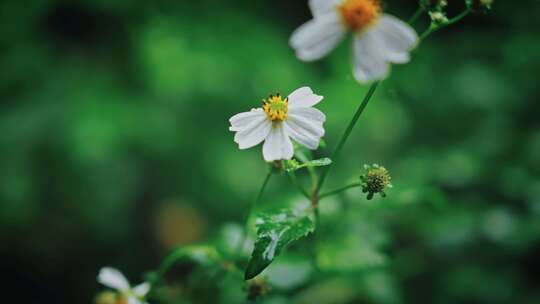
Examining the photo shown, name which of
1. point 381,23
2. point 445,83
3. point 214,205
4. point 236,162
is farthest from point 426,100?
point 381,23

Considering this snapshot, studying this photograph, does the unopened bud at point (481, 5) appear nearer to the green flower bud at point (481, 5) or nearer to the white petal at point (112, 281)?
the green flower bud at point (481, 5)

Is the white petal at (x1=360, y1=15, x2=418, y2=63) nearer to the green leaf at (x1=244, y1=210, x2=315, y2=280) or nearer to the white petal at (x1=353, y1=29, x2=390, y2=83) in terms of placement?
the white petal at (x1=353, y1=29, x2=390, y2=83)

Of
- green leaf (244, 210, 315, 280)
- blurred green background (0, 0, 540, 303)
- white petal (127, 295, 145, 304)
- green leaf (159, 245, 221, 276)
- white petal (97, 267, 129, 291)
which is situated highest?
blurred green background (0, 0, 540, 303)

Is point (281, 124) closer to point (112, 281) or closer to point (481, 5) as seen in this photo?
point (481, 5)

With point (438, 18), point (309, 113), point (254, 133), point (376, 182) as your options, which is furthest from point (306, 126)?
point (438, 18)

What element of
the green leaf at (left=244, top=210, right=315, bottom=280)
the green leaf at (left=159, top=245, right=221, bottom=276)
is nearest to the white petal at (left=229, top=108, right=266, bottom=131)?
the green leaf at (left=244, top=210, right=315, bottom=280)

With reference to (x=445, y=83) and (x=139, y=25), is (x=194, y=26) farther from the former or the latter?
(x=445, y=83)

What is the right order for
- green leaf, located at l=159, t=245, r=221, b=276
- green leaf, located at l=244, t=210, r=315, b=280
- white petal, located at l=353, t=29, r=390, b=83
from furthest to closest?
green leaf, located at l=159, t=245, r=221, b=276
green leaf, located at l=244, t=210, r=315, b=280
white petal, located at l=353, t=29, r=390, b=83

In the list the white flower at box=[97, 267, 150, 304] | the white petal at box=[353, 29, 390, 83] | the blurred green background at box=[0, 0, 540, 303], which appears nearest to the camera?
the white petal at box=[353, 29, 390, 83]

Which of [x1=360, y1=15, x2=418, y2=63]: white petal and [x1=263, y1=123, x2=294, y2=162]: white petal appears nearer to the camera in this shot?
[x1=360, y1=15, x2=418, y2=63]: white petal
